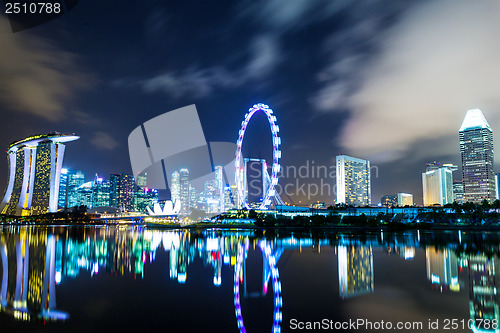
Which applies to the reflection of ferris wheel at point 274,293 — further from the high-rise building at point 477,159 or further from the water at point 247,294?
the high-rise building at point 477,159

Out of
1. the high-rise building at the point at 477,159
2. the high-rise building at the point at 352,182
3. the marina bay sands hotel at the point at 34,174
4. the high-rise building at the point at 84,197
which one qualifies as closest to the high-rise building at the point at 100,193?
the high-rise building at the point at 84,197

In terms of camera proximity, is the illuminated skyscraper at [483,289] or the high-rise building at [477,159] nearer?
the illuminated skyscraper at [483,289]

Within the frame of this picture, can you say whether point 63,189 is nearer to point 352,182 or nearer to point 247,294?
point 352,182

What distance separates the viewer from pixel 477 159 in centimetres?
14712

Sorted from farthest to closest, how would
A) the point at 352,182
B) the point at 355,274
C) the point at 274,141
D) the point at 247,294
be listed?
the point at 352,182
the point at 274,141
the point at 355,274
the point at 247,294

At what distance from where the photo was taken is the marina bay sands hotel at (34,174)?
112 m

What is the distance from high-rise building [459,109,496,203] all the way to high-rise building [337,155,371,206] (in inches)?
1545

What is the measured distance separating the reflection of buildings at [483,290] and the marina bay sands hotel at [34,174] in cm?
12060

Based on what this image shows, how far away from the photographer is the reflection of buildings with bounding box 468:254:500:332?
391 inches

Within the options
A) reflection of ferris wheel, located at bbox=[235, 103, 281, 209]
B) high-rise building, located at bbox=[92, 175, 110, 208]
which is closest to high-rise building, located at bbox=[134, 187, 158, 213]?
high-rise building, located at bbox=[92, 175, 110, 208]

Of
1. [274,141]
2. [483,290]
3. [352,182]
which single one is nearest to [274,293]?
[483,290]

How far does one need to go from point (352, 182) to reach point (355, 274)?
149 metres

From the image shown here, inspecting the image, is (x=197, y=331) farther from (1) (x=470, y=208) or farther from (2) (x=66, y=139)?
(2) (x=66, y=139)

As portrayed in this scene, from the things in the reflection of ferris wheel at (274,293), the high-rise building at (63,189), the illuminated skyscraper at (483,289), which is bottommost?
the reflection of ferris wheel at (274,293)
